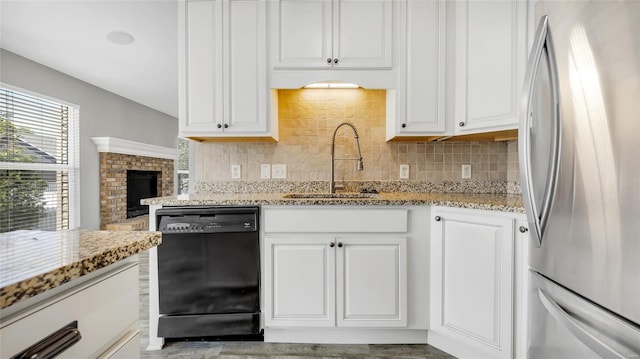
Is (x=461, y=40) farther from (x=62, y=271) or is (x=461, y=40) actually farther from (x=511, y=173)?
(x=62, y=271)

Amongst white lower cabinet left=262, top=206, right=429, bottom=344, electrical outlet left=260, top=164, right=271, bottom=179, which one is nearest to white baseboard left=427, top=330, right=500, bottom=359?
white lower cabinet left=262, top=206, right=429, bottom=344

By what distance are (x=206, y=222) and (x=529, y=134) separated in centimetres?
161

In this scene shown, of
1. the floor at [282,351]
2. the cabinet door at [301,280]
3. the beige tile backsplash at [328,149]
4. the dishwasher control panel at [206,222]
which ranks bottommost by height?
the floor at [282,351]

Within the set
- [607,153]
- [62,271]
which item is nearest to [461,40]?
[607,153]

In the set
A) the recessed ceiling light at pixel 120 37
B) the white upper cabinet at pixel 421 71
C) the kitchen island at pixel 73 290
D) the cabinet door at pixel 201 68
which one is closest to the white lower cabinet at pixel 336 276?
the white upper cabinet at pixel 421 71

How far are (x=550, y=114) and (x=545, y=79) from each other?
0.13 meters

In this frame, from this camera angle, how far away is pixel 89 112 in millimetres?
4457

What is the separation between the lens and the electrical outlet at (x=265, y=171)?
228 cm

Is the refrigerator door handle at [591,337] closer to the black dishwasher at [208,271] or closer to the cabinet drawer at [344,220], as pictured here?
the cabinet drawer at [344,220]

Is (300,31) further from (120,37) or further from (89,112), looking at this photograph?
(89,112)

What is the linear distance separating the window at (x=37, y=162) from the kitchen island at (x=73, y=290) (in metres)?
4.03

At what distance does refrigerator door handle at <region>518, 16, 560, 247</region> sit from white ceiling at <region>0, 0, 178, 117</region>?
123 inches

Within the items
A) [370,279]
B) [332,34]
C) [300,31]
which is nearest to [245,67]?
[300,31]

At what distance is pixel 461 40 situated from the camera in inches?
73.9
